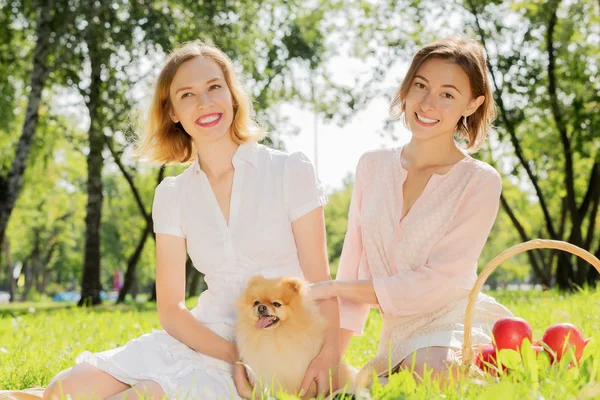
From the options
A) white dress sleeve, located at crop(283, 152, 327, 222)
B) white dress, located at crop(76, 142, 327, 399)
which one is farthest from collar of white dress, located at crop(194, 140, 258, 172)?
white dress sleeve, located at crop(283, 152, 327, 222)

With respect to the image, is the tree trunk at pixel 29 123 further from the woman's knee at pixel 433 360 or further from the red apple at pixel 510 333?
the red apple at pixel 510 333

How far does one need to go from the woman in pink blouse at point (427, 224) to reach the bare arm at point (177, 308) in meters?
0.69

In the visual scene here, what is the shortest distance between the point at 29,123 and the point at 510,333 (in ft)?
36.7

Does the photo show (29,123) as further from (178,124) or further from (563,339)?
(563,339)

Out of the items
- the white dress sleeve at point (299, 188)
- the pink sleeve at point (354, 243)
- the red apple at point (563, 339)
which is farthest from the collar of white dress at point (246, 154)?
the red apple at point (563, 339)

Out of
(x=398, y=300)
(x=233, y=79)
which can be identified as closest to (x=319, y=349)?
(x=398, y=300)

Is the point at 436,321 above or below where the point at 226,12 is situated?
below

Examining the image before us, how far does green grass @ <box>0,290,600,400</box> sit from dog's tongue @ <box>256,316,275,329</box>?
60cm

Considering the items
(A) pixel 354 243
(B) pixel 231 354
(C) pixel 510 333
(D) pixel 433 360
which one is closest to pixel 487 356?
(C) pixel 510 333

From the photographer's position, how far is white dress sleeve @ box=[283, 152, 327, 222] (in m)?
3.69

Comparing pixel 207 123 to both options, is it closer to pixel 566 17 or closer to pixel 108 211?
pixel 566 17

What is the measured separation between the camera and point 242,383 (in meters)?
3.27

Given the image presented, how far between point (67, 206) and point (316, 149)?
17.4 metres

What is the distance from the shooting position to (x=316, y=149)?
29.5 m
